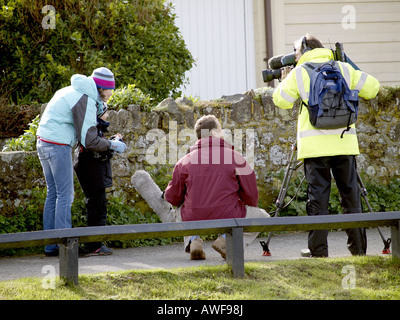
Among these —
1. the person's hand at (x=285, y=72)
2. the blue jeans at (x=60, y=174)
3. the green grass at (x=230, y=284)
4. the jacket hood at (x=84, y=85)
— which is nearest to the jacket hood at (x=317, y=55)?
the person's hand at (x=285, y=72)

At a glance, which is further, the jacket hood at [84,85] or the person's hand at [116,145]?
the person's hand at [116,145]

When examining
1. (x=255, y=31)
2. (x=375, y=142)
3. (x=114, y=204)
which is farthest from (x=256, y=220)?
(x=255, y=31)

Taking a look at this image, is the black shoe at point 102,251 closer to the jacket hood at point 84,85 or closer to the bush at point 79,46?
the jacket hood at point 84,85

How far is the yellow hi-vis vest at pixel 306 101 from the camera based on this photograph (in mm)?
5625

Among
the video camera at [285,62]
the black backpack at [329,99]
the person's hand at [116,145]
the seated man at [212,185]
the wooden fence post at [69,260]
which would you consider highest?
the video camera at [285,62]

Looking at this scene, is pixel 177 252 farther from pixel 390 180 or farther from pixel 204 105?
pixel 390 180

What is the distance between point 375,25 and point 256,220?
751 cm

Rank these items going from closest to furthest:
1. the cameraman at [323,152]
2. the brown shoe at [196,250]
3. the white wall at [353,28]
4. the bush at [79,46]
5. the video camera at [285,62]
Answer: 1. the cameraman at [323,152]
2. the brown shoe at [196,250]
3. the video camera at [285,62]
4. the bush at [79,46]
5. the white wall at [353,28]

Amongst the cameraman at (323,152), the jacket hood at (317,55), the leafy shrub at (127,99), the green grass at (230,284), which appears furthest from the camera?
the leafy shrub at (127,99)

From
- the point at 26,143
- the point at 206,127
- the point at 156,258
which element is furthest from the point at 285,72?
the point at 26,143

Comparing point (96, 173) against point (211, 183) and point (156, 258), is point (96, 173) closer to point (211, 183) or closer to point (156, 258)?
point (156, 258)

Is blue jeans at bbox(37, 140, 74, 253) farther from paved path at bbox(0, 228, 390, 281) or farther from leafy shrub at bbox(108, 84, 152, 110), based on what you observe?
leafy shrub at bbox(108, 84, 152, 110)

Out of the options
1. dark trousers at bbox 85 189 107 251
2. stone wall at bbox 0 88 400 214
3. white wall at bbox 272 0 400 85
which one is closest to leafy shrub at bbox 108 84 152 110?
stone wall at bbox 0 88 400 214

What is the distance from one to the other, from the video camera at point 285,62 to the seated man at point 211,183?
763 millimetres
